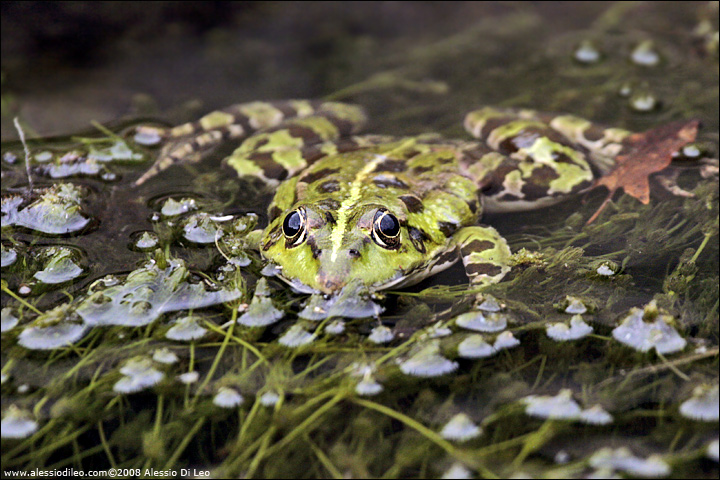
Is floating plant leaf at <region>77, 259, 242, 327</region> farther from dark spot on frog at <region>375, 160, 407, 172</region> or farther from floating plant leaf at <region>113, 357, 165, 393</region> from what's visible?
dark spot on frog at <region>375, 160, 407, 172</region>

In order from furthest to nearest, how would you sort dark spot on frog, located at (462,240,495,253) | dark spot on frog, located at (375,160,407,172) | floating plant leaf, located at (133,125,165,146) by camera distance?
floating plant leaf, located at (133,125,165,146) → dark spot on frog, located at (375,160,407,172) → dark spot on frog, located at (462,240,495,253)

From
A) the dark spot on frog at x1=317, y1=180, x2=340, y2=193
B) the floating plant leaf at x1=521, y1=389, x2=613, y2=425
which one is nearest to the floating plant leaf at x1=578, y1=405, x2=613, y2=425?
the floating plant leaf at x1=521, y1=389, x2=613, y2=425

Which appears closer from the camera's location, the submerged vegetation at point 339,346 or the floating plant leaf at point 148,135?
the submerged vegetation at point 339,346

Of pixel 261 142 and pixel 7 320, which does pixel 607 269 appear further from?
pixel 7 320

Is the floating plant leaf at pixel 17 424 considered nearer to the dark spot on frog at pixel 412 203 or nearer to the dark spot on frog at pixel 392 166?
the dark spot on frog at pixel 412 203

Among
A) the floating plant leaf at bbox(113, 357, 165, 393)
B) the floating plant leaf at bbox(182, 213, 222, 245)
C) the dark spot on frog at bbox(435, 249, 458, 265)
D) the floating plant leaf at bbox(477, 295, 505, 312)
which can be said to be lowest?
the dark spot on frog at bbox(435, 249, 458, 265)

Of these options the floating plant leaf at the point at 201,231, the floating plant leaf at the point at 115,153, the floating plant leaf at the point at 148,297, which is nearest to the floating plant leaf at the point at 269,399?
the floating plant leaf at the point at 148,297

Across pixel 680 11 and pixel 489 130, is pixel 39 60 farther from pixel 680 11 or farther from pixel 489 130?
pixel 680 11
